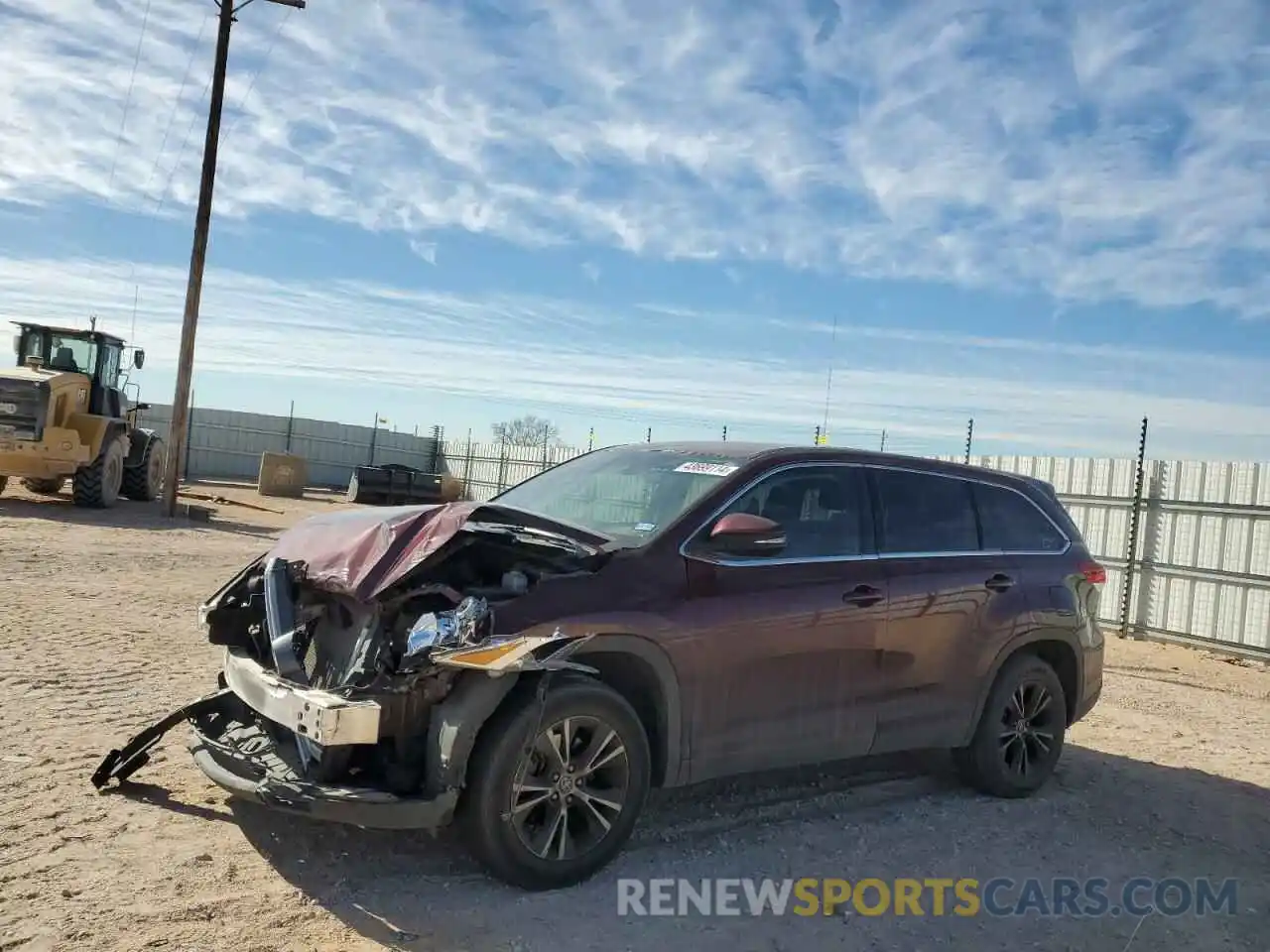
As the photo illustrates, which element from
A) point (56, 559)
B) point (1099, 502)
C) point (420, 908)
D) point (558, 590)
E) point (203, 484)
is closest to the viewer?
point (420, 908)

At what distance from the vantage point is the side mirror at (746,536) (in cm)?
464

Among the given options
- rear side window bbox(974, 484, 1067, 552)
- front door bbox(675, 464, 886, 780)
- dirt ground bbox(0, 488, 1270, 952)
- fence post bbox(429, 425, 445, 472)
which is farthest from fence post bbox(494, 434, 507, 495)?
front door bbox(675, 464, 886, 780)

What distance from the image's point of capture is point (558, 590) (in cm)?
433

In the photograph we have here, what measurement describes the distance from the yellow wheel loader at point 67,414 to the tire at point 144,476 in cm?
28

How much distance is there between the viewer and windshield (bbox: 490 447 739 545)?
5.01 meters

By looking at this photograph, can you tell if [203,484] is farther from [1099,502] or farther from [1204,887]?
[1204,887]

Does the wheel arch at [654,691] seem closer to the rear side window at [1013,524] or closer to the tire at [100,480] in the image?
the rear side window at [1013,524]

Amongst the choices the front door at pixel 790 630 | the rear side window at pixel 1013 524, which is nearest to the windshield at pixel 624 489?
the front door at pixel 790 630

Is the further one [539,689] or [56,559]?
[56,559]

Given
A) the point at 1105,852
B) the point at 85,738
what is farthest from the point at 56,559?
the point at 1105,852

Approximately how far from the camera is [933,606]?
221 inches

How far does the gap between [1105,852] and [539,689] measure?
9.97ft

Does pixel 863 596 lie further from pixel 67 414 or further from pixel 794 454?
pixel 67 414

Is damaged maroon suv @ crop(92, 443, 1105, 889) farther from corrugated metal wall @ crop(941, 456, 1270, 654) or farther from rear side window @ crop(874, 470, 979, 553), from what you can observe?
corrugated metal wall @ crop(941, 456, 1270, 654)
